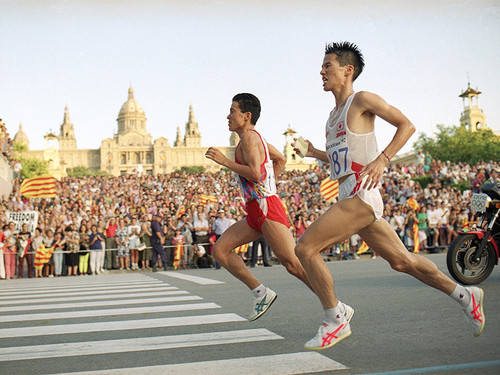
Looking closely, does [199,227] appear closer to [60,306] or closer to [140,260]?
[140,260]

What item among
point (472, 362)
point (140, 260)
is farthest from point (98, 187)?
point (472, 362)

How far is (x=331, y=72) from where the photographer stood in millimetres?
4078

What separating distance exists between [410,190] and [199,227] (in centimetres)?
915

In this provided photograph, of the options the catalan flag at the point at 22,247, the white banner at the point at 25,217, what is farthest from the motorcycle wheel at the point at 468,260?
the white banner at the point at 25,217

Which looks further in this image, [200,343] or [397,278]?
[397,278]

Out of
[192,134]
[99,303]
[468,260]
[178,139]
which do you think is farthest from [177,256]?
[178,139]

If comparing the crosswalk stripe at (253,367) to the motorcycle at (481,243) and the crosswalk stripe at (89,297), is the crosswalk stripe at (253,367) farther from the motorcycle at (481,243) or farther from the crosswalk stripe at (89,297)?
the crosswalk stripe at (89,297)

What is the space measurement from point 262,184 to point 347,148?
3.71 ft

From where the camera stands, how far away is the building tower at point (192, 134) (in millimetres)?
178250

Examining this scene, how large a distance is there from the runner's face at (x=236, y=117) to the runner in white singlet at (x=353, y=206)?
1141mm

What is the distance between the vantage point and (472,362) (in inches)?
126

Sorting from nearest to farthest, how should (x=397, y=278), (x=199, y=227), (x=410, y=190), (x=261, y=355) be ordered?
(x=261, y=355), (x=397, y=278), (x=199, y=227), (x=410, y=190)

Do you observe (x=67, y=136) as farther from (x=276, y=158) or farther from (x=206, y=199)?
(x=276, y=158)

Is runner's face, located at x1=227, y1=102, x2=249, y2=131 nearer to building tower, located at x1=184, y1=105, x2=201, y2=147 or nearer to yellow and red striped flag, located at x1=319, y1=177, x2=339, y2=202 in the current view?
yellow and red striped flag, located at x1=319, y1=177, x2=339, y2=202
